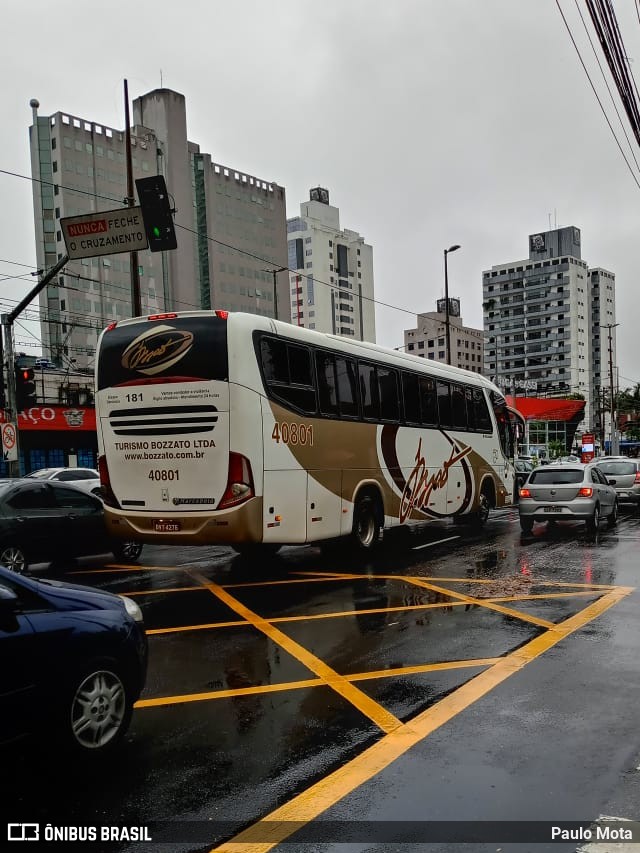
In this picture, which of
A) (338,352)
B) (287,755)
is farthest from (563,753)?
(338,352)

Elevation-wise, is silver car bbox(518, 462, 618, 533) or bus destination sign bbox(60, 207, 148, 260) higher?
bus destination sign bbox(60, 207, 148, 260)

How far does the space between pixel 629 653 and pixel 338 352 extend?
7.36m

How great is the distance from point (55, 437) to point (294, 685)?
32.5 meters

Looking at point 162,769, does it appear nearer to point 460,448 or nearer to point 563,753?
point 563,753

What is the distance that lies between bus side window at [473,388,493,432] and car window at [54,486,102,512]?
938 cm

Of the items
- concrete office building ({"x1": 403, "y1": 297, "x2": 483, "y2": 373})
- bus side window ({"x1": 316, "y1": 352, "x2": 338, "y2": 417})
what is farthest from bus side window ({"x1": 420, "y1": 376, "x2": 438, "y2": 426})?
concrete office building ({"x1": 403, "y1": 297, "x2": 483, "y2": 373})

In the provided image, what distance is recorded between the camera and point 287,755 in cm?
486

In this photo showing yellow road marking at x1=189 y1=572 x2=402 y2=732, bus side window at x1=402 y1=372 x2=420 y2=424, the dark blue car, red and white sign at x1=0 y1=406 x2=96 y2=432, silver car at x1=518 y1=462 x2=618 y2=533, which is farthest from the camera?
red and white sign at x1=0 y1=406 x2=96 y2=432

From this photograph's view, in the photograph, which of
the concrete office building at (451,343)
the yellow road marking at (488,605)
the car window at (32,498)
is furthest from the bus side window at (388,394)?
the concrete office building at (451,343)

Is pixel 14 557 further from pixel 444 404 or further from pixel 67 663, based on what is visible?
pixel 444 404

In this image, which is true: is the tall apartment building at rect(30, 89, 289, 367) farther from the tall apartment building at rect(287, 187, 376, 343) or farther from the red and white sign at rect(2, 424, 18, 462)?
the red and white sign at rect(2, 424, 18, 462)

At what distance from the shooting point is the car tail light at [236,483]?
1055 centimetres

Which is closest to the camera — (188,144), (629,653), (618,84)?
(629,653)

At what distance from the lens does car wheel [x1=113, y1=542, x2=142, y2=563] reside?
14.0 metres
